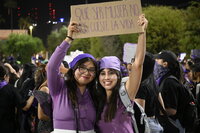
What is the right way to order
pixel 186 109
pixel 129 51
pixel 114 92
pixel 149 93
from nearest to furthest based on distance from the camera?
pixel 114 92
pixel 149 93
pixel 129 51
pixel 186 109

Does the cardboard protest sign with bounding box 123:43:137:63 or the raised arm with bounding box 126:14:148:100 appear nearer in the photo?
the raised arm with bounding box 126:14:148:100

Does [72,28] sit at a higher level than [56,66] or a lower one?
higher

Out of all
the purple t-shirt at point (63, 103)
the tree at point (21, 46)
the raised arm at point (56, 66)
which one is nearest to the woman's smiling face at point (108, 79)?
the purple t-shirt at point (63, 103)

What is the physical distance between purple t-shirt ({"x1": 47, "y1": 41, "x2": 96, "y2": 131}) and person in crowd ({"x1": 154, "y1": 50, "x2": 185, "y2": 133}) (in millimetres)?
2218

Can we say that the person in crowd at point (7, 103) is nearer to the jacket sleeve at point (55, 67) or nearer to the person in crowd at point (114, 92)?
the jacket sleeve at point (55, 67)

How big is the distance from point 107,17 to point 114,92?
32.5 inches

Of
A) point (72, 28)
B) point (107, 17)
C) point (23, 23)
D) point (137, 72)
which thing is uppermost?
point (23, 23)

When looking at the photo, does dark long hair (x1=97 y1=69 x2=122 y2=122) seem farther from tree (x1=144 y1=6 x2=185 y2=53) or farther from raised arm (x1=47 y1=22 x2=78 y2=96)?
tree (x1=144 y1=6 x2=185 y2=53)

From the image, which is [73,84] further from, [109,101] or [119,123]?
[119,123]

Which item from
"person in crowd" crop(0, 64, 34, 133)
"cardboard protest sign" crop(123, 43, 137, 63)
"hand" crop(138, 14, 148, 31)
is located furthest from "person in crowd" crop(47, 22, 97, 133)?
"person in crowd" crop(0, 64, 34, 133)

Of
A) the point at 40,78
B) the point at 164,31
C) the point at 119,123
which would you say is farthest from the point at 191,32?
the point at 119,123

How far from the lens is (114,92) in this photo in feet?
11.8

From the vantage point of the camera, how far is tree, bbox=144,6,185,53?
29.1m

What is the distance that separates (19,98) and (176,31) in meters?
25.6
